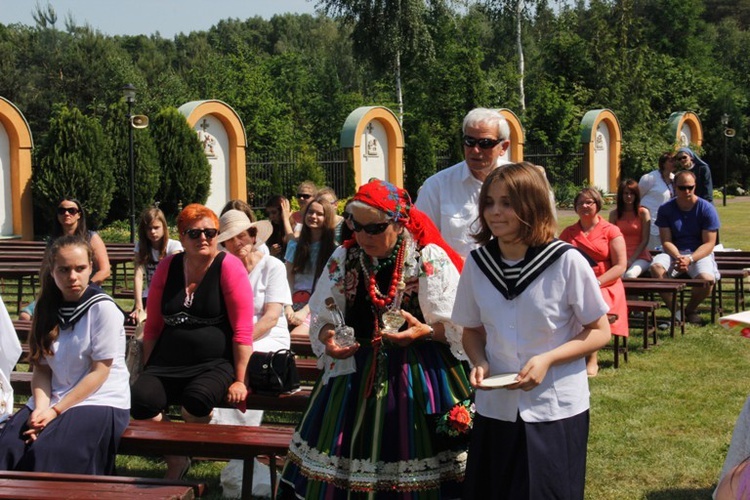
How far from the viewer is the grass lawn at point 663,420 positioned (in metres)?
5.20

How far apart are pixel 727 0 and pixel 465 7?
4233 cm

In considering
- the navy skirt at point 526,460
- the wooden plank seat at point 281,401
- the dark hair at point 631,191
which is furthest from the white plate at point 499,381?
the dark hair at point 631,191

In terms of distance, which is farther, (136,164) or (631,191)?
(136,164)

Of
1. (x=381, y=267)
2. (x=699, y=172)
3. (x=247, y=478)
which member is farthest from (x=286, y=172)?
(x=381, y=267)

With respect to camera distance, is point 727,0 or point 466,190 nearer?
point 466,190

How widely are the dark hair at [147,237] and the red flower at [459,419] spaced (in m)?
5.01

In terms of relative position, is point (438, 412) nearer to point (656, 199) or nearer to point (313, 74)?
point (656, 199)

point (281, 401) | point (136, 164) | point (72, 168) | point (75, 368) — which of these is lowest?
point (281, 401)

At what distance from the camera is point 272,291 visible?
238 inches

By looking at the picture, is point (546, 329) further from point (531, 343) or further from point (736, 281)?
point (736, 281)

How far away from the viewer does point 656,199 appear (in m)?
11.6

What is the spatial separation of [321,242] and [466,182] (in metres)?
3.23

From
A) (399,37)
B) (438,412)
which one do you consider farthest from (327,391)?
(399,37)

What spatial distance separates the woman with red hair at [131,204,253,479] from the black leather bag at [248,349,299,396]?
0.07 meters
